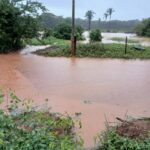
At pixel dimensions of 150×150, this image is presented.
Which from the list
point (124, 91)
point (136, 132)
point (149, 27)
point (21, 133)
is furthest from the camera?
point (149, 27)

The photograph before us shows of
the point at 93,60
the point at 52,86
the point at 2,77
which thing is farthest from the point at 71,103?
the point at 93,60

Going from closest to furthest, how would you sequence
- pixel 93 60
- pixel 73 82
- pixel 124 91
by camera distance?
pixel 124 91, pixel 73 82, pixel 93 60

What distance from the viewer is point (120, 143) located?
4371 mm

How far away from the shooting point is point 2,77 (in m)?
9.76

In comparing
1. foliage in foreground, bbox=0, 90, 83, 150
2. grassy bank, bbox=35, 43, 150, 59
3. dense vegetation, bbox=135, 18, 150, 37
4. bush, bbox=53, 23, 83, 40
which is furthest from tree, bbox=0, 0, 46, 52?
dense vegetation, bbox=135, 18, 150, 37

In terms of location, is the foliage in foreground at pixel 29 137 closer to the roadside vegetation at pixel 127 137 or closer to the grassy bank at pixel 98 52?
the roadside vegetation at pixel 127 137

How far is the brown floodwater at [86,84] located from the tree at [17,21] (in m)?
1.25

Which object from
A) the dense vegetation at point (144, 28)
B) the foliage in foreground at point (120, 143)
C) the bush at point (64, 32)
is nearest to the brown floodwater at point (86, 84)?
the foliage in foreground at point (120, 143)

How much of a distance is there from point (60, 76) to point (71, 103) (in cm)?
298

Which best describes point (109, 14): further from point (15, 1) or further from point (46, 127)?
point (46, 127)

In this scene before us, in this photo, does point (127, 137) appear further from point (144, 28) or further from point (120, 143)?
point (144, 28)

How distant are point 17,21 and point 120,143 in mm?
11120

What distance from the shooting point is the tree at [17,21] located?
46.8 ft

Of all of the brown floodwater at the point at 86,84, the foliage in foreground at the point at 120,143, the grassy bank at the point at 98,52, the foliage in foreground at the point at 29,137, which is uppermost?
the foliage in foreground at the point at 29,137
